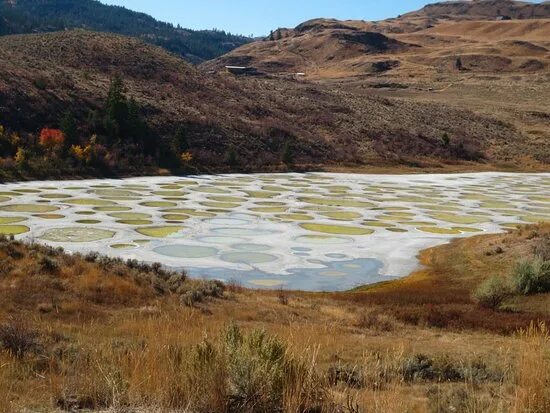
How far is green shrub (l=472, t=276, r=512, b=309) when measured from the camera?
17.8 metres

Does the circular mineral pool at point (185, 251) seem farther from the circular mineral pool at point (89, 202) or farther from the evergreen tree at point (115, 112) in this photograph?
the evergreen tree at point (115, 112)

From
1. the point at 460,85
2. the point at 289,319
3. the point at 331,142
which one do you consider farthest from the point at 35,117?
the point at 460,85

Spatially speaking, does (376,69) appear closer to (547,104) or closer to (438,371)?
(547,104)

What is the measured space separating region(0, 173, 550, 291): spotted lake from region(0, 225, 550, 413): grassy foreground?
120 inches

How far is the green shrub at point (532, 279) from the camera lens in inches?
727

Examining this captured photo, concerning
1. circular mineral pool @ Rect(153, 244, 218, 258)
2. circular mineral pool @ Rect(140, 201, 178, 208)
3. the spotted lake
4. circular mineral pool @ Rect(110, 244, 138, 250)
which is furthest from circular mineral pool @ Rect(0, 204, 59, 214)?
circular mineral pool @ Rect(153, 244, 218, 258)

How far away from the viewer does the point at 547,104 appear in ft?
381

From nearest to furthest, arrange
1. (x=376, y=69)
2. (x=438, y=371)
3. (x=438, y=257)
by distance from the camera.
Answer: (x=438, y=371), (x=438, y=257), (x=376, y=69)

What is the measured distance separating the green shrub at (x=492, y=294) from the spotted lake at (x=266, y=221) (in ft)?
17.4

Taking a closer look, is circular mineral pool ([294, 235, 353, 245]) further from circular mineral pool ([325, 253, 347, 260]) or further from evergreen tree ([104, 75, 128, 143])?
evergreen tree ([104, 75, 128, 143])

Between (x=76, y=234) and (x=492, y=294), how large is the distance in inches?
704

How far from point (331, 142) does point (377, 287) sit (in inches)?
2107

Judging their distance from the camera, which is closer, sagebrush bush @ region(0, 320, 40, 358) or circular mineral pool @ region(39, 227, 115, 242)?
sagebrush bush @ region(0, 320, 40, 358)

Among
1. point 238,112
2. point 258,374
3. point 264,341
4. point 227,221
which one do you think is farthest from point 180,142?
point 258,374
